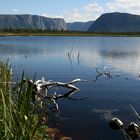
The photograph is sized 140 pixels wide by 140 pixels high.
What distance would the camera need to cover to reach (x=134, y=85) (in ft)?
112

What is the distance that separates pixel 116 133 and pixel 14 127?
10.5 meters

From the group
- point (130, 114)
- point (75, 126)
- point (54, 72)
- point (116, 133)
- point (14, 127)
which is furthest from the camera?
point (54, 72)

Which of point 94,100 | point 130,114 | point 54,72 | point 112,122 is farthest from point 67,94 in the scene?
point 54,72

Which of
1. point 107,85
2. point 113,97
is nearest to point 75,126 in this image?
point 113,97

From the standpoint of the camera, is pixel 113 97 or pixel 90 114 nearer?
pixel 90 114

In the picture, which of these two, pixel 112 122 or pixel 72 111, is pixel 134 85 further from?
pixel 112 122

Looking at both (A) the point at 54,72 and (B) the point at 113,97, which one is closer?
(B) the point at 113,97

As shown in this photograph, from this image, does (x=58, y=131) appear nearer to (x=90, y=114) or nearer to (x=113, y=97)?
(x=90, y=114)

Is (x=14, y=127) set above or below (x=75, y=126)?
above

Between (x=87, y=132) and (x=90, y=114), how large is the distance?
392cm

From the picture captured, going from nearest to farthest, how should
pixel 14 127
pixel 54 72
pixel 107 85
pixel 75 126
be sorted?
pixel 14 127 → pixel 75 126 → pixel 107 85 → pixel 54 72

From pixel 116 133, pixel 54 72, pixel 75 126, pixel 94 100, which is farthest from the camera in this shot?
pixel 54 72

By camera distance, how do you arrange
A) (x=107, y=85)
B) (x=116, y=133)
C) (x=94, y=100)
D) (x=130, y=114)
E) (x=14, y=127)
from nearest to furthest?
(x=14, y=127)
(x=116, y=133)
(x=130, y=114)
(x=94, y=100)
(x=107, y=85)

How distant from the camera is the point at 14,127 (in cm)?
907
